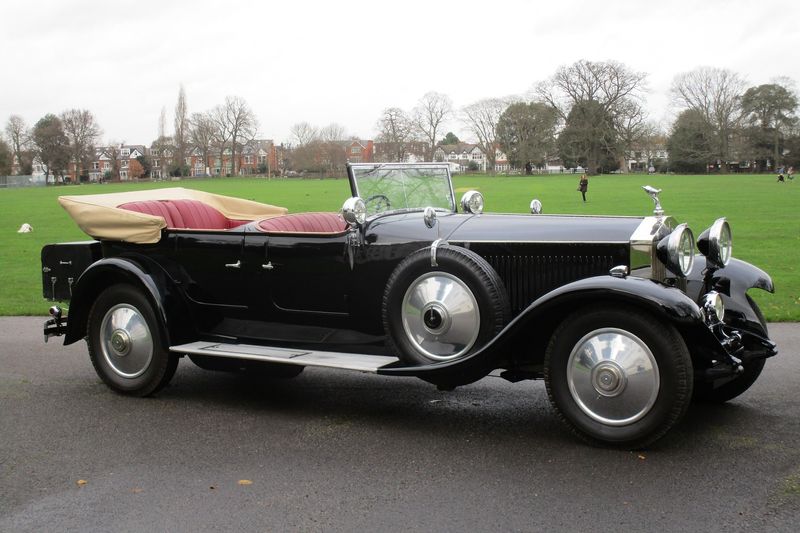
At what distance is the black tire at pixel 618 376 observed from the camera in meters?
4.06

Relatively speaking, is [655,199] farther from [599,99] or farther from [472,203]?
[599,99]

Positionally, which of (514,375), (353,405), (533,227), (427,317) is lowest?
(353,405)

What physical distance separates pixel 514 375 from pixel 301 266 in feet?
5.49

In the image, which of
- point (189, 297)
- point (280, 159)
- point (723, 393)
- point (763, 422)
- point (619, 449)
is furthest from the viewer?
point (280, 159)

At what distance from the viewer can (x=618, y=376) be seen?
4.16 metres

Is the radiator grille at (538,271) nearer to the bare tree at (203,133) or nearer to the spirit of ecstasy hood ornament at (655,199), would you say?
the spirit of ecstasy hood ornament at (655,199)

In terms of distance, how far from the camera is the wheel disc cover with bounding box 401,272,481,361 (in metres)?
4.69

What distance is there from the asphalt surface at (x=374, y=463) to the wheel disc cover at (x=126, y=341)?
267mm

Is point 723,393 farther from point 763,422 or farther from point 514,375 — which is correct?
point 514,375

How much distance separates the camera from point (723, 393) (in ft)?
17.1

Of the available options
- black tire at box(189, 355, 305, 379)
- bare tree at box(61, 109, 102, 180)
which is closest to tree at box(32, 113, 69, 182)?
bare tree at box(61, 109, 102, 180)

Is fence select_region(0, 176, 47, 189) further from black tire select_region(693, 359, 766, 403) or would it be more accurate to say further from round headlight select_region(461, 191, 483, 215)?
black tire select_region(693, 359, 766, 403)

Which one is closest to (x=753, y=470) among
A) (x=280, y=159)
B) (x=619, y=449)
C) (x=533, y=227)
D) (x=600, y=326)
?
(x=619, y=449)

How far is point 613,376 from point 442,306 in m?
1.13
